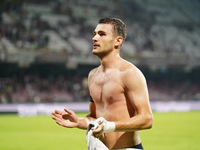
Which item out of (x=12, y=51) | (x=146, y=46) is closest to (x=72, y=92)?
(x=12, y=51)

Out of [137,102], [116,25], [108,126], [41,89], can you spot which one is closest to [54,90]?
[41,89]

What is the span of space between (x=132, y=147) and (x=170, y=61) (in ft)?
102

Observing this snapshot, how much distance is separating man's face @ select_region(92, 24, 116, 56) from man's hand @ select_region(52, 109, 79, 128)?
2.19 ft

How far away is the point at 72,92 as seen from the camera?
98.6ft

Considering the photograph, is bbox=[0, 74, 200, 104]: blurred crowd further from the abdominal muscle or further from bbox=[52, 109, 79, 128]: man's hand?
the abdominal muscle

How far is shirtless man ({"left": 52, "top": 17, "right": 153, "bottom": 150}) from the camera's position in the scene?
322cm

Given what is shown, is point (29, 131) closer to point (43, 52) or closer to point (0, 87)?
point (0, 87)

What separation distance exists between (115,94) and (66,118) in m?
0.57

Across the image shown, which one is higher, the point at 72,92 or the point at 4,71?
the point at 4,71

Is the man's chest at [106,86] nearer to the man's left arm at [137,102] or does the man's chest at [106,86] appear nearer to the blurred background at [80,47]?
the man's left arm at [137,102]

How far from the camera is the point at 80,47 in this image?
3067cm

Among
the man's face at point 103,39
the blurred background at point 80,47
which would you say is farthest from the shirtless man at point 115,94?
the blurred background at point 80,47

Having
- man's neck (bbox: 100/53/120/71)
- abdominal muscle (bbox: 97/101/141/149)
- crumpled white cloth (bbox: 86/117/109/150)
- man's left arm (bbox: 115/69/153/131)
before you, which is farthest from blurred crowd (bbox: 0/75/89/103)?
crumpled white cloth (bbox: 86/117/109/150)

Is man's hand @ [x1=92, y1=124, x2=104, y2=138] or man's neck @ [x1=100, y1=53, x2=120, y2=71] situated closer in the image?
man's hand @ [x1=92, y1=124, x2=104, y2=138]
